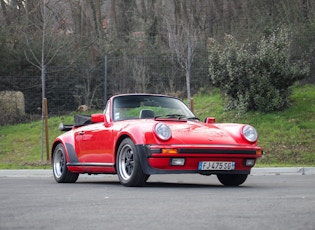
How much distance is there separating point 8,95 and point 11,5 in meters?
6.34

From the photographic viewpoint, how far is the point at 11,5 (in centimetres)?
3225

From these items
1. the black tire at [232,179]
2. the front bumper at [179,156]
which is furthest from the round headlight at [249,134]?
the black tire at [232,179]

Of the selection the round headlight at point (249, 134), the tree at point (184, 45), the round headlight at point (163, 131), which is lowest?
the round headlight at point (249, 134)

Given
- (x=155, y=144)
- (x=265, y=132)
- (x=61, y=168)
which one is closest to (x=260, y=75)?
(x=265, y=132)

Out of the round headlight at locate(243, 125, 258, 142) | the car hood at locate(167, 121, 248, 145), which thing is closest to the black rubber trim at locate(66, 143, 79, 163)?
the car hood at locate(167, 121, 248, 145)

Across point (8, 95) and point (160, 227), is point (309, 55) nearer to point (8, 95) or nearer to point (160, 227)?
point (8, 95)

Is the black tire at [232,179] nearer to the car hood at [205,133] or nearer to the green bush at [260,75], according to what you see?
the car hood at [205,133]

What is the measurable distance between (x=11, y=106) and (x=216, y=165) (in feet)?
62.3

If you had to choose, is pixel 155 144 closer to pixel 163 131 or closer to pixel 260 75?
pixel 163 131

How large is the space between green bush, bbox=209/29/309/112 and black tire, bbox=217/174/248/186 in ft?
37.2

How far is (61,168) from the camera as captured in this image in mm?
12297

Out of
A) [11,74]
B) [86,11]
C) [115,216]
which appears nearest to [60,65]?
[11,74]

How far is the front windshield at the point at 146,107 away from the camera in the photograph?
36.3ft

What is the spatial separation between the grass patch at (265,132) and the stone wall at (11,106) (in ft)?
1.86
